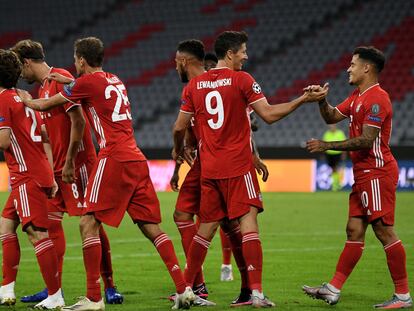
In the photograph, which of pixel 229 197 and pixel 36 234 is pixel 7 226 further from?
pixel 229 197

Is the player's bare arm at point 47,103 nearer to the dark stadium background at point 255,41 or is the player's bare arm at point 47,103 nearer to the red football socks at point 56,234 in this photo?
the red football socks at point 56,234

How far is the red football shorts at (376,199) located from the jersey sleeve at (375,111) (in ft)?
1.60

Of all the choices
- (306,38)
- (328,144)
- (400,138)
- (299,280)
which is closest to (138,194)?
(328,144)

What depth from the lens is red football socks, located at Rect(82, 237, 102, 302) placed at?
7.17 m

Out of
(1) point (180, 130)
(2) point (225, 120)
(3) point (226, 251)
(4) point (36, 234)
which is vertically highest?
(2) point (225, 120)

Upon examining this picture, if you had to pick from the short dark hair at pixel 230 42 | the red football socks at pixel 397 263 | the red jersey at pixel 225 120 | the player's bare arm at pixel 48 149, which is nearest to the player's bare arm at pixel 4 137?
the player's bare arm at pixel 48 149

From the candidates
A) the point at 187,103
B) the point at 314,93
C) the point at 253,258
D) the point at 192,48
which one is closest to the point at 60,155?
the point at 187,103

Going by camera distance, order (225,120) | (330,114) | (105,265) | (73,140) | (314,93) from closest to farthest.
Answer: (314,93) < (225,120) < (73,140) < (330,114) < (105,265)

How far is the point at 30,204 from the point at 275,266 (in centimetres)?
396

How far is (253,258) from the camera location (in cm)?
736

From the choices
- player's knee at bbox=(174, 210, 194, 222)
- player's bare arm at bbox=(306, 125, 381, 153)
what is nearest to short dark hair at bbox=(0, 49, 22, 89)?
player's knee at bbox=(174, 210, 194, 222)

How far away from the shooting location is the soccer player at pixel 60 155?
26.4 ft

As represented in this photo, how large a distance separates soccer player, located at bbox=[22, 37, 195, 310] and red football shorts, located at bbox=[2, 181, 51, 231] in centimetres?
38

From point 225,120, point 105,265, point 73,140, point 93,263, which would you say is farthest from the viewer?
point 105,265
